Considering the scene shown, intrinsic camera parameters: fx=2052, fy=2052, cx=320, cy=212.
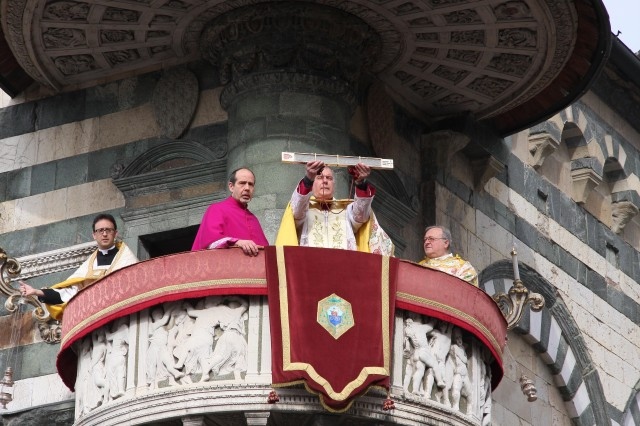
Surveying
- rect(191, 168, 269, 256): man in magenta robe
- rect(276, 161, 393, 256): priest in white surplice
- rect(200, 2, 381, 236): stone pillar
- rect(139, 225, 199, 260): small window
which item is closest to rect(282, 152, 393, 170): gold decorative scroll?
rect(276, 161, 393, 256): priest in white surplice

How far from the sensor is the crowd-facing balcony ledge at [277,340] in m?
14.5

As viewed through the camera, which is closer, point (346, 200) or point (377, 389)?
point (377, 389)

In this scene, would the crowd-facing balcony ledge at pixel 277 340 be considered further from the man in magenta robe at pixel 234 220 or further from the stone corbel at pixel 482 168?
the stone corbel at pixel 482 168

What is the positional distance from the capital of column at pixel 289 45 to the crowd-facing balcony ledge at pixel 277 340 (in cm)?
260

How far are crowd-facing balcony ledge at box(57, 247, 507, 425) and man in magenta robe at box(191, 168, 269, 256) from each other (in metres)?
0.42

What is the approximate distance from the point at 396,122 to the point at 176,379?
14.1ft

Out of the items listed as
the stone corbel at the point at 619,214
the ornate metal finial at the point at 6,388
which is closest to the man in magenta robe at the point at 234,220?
the ornate metal finial at the point at 6,388

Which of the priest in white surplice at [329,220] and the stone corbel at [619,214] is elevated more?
the stone corbel at [619,214]

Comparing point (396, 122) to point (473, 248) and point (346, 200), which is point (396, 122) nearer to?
point (473, 248)

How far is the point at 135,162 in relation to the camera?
17594 millimetres

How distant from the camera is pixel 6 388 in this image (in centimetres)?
1702

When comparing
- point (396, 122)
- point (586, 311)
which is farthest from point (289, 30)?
point (586, 311)

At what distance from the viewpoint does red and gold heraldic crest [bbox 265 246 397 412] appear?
1439 cm

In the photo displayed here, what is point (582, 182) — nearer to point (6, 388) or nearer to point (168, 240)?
point (168, 240)
